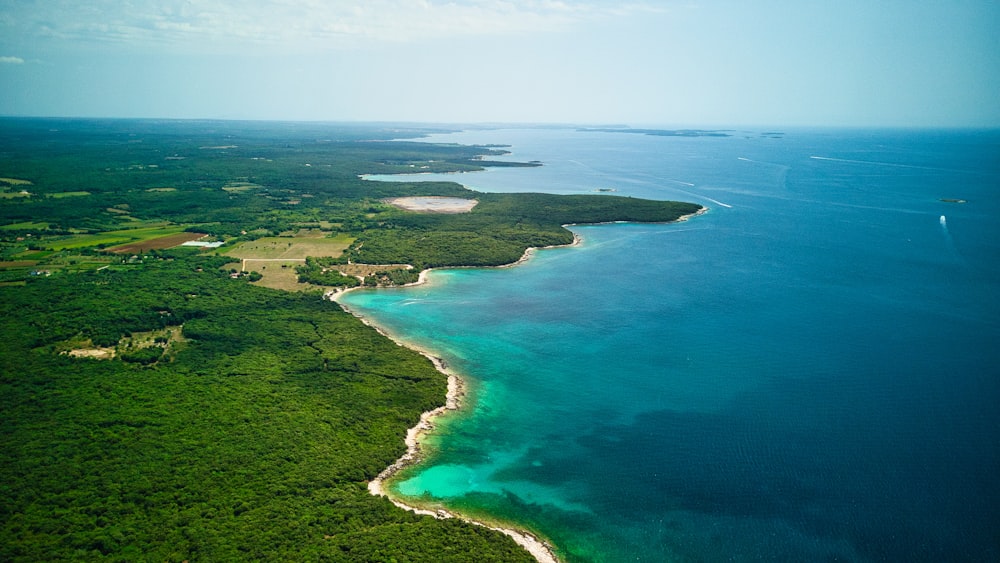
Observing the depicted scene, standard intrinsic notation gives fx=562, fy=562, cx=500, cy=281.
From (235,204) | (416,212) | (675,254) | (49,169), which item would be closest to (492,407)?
(675,254)

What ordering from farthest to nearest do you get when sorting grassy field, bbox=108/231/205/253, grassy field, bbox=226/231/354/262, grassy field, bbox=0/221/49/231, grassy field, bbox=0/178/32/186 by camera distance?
grassy field, bbox=0/178/32/186
grassy field, bbox=0/221/49/231
grassy field, bbox=108/231/205/253
grassy field, bbox=226/231/354/262

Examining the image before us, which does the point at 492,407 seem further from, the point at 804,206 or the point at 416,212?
the point at 804,206

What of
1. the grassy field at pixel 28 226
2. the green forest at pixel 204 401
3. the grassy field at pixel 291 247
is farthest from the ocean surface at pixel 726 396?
the grassy field at pixel 28 226

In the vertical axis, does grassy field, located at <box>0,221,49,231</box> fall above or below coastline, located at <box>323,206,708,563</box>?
above

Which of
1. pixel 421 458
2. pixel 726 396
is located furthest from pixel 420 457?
pixel 726 396

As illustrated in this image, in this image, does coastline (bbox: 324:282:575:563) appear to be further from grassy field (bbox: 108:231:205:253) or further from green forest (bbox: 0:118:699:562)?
grassy field (bbox: 108:231:205:253)

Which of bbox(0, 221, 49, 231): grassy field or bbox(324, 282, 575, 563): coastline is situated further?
bbox(0, 221, 49, 231): grassy field

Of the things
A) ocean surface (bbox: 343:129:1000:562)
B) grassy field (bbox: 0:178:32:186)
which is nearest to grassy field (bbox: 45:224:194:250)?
ocean surface (bbox: 343:129:1000:562)
